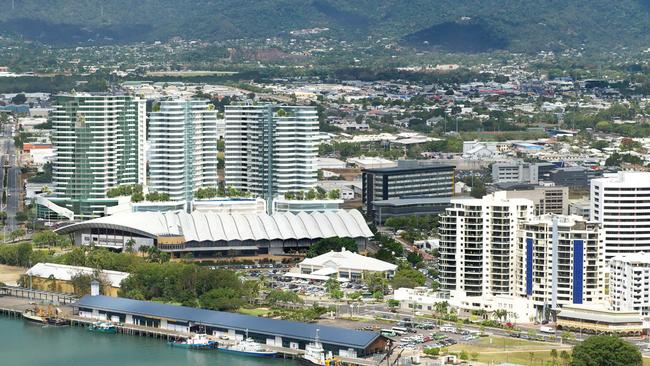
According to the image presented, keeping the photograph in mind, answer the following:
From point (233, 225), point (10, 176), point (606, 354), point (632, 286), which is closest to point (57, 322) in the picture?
point (233, 225)

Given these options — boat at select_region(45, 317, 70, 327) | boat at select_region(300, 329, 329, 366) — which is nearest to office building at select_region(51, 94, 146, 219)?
boat at select_region(45, 317, 70, 327)

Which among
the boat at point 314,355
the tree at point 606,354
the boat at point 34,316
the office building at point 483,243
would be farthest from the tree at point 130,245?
the tree at point 606,354

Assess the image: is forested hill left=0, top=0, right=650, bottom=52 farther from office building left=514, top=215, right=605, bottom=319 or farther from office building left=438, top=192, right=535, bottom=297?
office building left=514, top=215, right=605, bottom=319

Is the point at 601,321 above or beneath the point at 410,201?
beneath

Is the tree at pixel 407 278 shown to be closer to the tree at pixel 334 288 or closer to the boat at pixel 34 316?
the tree at pixel 334 288

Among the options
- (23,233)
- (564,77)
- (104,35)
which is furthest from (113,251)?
(104,35)

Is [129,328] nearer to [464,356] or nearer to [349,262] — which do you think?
[349,262]

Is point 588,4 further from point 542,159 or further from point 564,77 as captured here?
point 542,159
